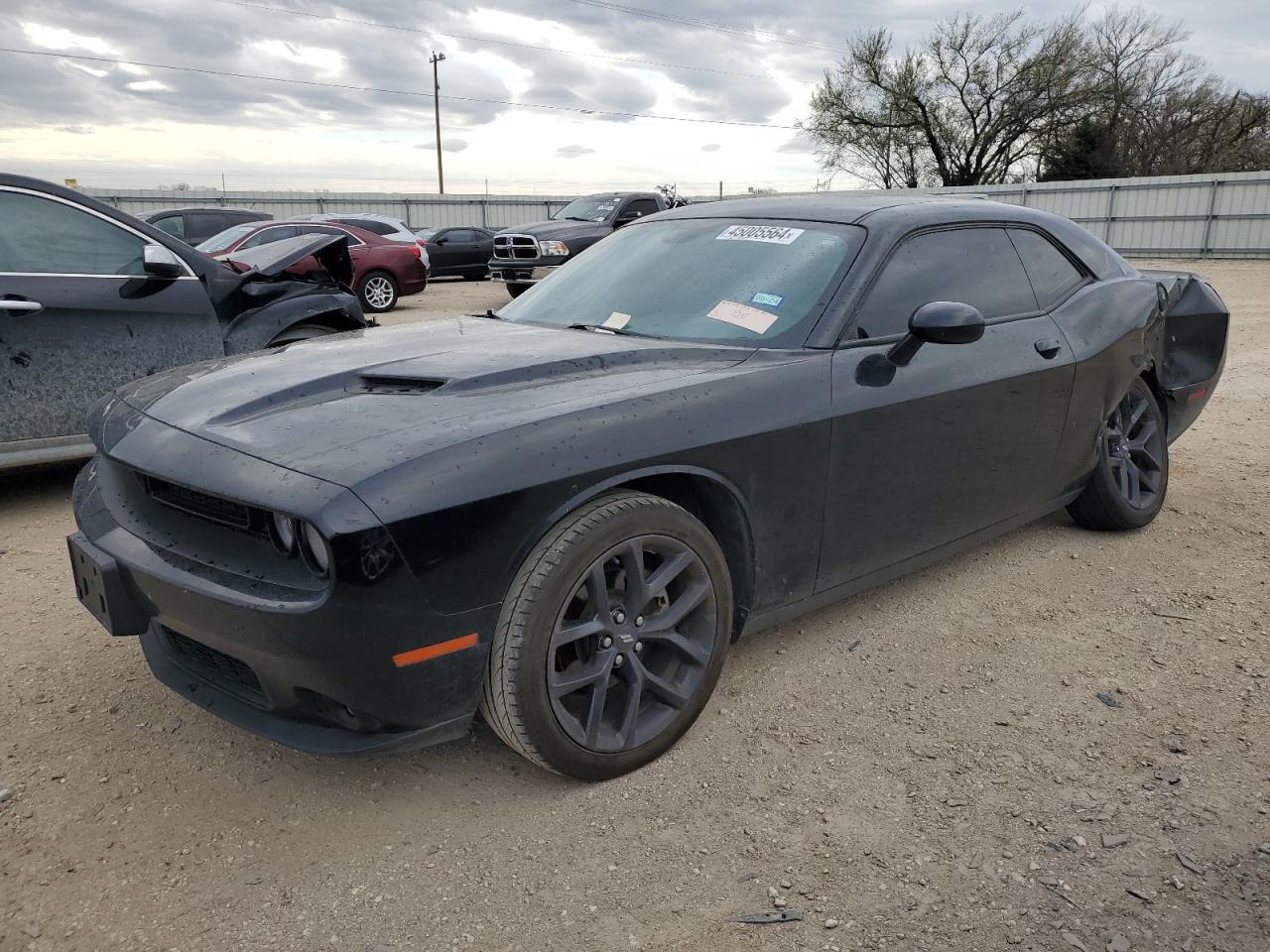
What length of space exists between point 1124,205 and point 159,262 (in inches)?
1053

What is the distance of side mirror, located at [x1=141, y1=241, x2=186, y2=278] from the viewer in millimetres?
4887

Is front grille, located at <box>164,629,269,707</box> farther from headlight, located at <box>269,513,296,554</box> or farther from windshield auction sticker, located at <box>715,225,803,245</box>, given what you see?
windshield auction sticker, located at <box>715,225,803,245</box>

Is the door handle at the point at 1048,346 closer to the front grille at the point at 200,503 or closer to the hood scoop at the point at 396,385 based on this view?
the hood scoop at the point at 396,385

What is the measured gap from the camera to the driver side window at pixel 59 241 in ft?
15.0

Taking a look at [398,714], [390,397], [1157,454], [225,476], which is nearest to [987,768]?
[398,714]

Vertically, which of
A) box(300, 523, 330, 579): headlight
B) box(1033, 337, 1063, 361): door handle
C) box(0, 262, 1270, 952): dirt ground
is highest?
box(1033, 337, 1063, 361): door handle

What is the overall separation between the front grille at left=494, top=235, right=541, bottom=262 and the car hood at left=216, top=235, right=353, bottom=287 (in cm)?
889

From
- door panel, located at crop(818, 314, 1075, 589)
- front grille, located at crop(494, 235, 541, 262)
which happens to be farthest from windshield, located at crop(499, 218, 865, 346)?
front grille, located at crop(494, 235, 541, 262)

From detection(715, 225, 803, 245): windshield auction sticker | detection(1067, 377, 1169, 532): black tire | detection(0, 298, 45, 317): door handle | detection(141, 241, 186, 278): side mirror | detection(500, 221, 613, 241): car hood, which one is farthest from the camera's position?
detection(500, 221, 613, 241): car hood

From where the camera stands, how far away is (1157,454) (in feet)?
14.5

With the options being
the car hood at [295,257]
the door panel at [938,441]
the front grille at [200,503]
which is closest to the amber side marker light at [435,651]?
the front grille at [200,503]

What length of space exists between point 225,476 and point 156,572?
33 cm

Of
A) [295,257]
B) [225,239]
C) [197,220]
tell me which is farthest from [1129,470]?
[197,220]

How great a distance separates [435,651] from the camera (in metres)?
2.11
